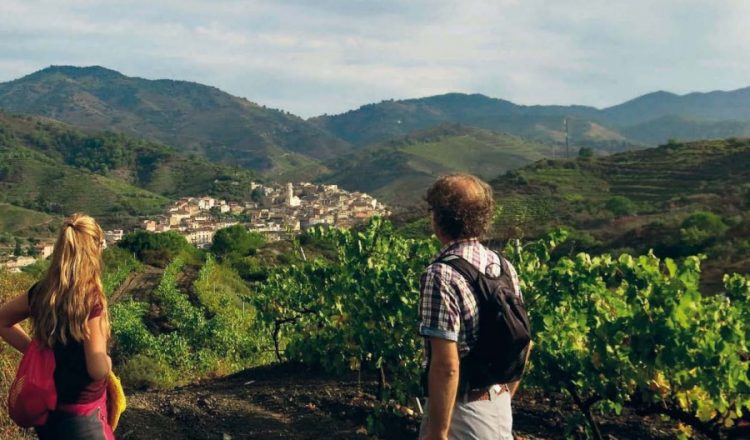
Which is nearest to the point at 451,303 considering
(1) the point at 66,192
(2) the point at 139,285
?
(2) the point at 139,285

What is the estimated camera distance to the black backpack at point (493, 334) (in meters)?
2.88

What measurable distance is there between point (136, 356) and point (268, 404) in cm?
515

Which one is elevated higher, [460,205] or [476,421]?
[460,205]

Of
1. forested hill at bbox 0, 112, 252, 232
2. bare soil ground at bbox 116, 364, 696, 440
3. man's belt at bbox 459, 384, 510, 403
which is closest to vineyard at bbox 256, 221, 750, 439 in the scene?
bare soil ground at bbox 116, 364, 696, 440

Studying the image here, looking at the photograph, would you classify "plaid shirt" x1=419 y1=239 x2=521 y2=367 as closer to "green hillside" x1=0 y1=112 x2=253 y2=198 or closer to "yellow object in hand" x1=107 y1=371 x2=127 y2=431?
"yellow object in hand" x1=107 y1=371 x2=127 y2=431

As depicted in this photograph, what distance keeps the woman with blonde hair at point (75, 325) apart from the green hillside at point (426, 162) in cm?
12179

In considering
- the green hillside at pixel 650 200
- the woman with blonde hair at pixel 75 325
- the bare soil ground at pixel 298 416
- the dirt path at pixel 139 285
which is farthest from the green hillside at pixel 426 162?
the woman with blonde hair at pixel 75 325

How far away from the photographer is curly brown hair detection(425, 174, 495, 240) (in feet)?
9.56

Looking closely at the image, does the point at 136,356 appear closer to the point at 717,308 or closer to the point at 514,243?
the point at 514,243

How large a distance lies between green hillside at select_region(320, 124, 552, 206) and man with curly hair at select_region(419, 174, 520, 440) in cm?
12203

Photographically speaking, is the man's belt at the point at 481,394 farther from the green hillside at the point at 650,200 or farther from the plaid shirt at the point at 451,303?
the green hillside at the point at 650,200

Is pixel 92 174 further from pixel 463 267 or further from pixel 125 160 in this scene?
pixel 463 267

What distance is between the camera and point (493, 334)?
9.48 ft

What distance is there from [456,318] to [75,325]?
160 cm
